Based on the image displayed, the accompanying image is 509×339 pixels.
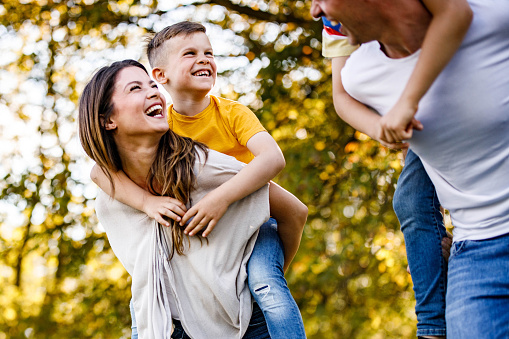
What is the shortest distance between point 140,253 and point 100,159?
0.38 m

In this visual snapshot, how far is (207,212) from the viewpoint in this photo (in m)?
2.11

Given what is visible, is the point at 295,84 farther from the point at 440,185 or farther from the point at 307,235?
the point at 440,185

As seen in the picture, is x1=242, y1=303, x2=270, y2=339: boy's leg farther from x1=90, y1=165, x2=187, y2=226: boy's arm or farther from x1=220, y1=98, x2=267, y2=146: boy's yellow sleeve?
x1=220, y1=98, x2=267, y2=146: boy's yellow sleeve

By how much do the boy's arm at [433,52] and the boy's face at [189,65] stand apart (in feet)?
4.15

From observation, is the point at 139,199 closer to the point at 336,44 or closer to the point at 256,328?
the point at 256,328

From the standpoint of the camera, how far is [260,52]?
543 centimetres

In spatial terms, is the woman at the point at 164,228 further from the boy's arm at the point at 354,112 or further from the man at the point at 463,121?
the man at the point at 463,121

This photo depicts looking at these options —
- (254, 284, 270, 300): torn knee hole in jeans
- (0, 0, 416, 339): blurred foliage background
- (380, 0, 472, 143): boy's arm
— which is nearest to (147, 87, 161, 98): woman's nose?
(254, 284, 270, 300): torn knee hole in jeans

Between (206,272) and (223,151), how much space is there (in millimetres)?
561

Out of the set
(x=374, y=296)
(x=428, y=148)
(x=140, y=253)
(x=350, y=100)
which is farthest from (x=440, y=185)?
(x=374, y=296)

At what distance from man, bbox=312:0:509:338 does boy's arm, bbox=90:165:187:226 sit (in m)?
0.77

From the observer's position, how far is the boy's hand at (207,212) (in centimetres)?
210

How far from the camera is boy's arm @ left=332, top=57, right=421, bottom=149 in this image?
159cm

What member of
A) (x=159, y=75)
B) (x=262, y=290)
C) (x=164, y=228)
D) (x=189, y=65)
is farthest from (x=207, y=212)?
(x=159, y=75)
